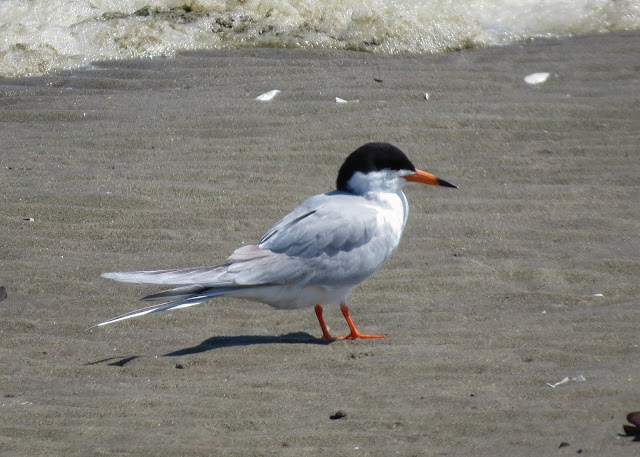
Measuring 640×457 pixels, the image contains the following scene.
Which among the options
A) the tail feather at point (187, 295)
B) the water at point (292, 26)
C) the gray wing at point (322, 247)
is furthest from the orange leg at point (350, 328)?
the water at point (292, 26)

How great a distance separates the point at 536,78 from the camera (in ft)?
23.7

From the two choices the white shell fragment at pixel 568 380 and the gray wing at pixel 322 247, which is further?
the gray wing at pixel 322 247

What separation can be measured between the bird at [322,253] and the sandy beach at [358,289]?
0.21 meters

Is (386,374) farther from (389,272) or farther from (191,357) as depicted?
(389,272)

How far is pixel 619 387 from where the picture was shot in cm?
312

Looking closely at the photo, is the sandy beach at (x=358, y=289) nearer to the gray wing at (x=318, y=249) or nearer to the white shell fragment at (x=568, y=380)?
the white shell fragment at (x=568, y=380)

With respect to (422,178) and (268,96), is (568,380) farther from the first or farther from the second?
(268,96)

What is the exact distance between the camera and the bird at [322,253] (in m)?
3.99

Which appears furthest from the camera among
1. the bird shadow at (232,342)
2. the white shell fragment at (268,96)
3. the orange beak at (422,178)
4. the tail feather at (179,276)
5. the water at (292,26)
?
the water at (292,26)

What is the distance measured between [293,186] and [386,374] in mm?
2397

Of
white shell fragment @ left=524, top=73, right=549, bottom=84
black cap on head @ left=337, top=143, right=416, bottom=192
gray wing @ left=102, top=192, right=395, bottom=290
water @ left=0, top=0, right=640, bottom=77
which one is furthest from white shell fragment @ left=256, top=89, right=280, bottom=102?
gray wing @ left=102, top=192, right=395, bottom=290

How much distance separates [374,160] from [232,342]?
41.5 inches

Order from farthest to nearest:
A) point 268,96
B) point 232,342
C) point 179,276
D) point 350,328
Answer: point 268,96 → point 350,328 → point 232,342 → point 179,276

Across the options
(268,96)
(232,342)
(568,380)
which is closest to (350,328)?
(232,342)
